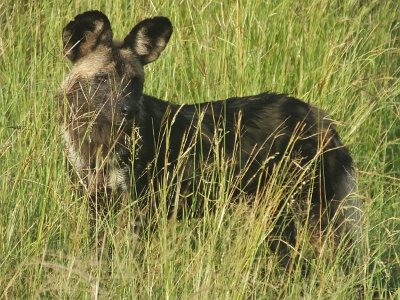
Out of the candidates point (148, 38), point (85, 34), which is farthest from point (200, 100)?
point (85, 34)

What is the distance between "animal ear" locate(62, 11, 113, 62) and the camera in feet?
16.1

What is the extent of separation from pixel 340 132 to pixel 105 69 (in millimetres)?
1463

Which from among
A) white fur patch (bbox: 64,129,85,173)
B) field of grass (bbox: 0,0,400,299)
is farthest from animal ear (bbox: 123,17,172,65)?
white fur patch (bbox: 64,129,85,173)

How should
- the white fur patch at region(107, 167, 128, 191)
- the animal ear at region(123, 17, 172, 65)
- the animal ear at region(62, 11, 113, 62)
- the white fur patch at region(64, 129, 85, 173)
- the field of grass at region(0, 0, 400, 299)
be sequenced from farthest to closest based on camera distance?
the animal ear at region(123, 17, 172, 65), the animal ear at region(62, 11, 113, 62), the white fur patch at region(107, 167, 128, 191), the white fur patch at region(64, 129, 85, 173), the field of grass at region(0, 0, 400, 299)

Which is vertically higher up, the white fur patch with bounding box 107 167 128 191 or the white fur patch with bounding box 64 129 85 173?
the white fur patch with bounding box 64 129 85 173

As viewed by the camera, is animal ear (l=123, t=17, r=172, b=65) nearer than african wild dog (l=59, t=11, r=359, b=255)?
No

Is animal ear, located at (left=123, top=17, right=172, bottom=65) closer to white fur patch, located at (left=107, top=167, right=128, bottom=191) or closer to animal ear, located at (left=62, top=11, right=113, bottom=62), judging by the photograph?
animal ear, located at (left=62, top=11, right=113, bottom=62)

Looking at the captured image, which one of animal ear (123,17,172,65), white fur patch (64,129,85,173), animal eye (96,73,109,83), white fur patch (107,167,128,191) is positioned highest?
animal ear (123,17,172,65)

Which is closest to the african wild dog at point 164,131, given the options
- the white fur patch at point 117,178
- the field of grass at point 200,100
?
the white fur patch at point 117,178

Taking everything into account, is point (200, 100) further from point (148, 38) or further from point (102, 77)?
point (102, 77)

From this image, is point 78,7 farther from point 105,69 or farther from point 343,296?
point 343,296

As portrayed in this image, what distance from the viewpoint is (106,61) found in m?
5.07

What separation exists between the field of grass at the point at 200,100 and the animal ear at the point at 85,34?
0.60ft

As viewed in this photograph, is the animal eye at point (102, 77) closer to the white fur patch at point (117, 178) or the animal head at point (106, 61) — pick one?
the animal head at point (106, 61)
